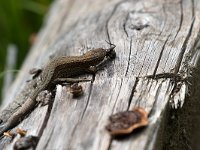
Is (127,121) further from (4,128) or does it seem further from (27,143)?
(4,128)

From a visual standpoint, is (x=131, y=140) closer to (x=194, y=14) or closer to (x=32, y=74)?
(x=32, y=74)

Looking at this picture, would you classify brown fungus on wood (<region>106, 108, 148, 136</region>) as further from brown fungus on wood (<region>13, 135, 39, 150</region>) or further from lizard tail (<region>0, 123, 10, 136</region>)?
lizard tail (<region>0, 123, 10, 136</region>)

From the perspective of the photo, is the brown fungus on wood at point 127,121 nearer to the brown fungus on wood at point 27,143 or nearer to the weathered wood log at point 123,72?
the weathered wood log at point 123,72

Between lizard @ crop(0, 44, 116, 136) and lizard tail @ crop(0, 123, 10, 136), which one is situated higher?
lizard @ crop(0, 44, 116, 136)

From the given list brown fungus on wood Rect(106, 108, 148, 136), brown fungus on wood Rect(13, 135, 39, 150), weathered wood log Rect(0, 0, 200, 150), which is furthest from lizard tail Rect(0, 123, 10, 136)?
brown fungus on wood Rect(106, 108, 148, 136)

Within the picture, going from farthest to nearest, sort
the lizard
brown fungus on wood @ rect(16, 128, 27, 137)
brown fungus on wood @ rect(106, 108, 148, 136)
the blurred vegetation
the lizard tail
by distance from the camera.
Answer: the blurred vegetation
the lizard
the lizard tail
brown fungus on wood @ rect(16, 128, 27, 137)
brown fungus on wood @ rect(106, 108, 148, 136)

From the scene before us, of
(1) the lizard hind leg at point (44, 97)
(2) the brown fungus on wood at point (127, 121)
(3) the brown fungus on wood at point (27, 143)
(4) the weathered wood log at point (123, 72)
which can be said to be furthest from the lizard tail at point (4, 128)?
(2) the brown fungus on wood at point (127, 121)

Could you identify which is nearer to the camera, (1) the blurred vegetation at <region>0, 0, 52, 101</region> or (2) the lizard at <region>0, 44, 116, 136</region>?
(2) the lizard at <region>0, 44, 116, 136</region>

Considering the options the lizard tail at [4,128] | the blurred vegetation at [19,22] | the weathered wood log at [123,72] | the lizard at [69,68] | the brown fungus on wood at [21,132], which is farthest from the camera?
the blurred vegetation at [19,22]

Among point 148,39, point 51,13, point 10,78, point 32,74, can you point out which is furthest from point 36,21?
point 148,39
